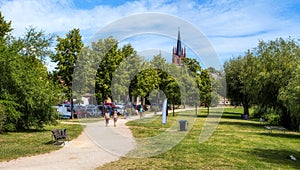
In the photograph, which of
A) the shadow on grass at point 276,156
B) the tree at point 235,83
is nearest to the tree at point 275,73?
the tree at point 235,83

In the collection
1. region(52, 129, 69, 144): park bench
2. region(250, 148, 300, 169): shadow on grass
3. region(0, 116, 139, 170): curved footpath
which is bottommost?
region(250, 148, 300, 169): shadow on grass

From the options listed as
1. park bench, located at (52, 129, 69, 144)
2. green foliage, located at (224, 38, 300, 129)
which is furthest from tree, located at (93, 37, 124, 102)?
park bench, located at (52, 129, 69, 144)

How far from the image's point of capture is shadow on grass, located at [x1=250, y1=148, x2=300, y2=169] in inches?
486

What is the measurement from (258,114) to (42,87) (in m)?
37.7

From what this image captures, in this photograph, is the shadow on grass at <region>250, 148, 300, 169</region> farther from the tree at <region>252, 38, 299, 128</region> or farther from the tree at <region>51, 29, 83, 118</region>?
the tree at <region>51, 29, 83, 118</region>

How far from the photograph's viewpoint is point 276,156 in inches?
544

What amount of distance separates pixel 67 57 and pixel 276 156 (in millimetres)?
28195

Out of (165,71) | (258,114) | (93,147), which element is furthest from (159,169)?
(258,114)

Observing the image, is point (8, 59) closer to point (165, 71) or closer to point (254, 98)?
point (254, 98)

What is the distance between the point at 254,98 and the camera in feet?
109

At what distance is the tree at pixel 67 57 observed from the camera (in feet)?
118

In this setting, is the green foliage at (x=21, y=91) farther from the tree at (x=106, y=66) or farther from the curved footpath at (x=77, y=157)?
the tree at (x=106, y=66)

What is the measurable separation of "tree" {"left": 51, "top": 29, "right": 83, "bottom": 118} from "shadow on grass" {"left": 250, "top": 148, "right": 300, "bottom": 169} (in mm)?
25442

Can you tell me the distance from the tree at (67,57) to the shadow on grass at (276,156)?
25.4 metres
